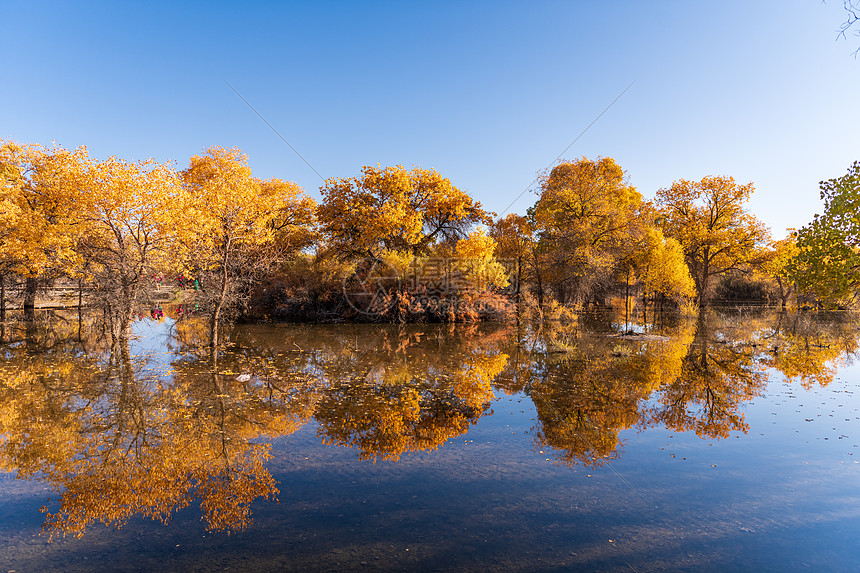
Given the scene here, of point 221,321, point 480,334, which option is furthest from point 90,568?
point 221,321

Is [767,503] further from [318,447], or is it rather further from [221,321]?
[221,321]

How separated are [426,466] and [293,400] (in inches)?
176

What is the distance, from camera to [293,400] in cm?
987

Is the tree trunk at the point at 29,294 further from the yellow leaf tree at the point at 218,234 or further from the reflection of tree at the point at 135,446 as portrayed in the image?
the reflection of tree at the point at 135,446

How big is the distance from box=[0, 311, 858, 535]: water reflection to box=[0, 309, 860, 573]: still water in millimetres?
60

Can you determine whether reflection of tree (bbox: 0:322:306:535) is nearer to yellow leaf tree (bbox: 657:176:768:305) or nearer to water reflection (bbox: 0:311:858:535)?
water reflection (bbox: 0:311:858:535)

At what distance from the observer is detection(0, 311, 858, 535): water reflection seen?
6.08 meters

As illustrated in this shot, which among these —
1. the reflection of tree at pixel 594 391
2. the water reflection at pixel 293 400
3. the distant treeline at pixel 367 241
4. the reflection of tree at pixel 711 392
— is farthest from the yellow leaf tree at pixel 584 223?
the reflection of tree at pixel 711 392

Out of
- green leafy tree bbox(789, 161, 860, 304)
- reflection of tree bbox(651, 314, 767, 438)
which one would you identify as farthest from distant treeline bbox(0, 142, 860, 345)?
reflection of tree bbox(651, 314, 767, 438)

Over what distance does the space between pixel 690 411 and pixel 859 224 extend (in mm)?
7247

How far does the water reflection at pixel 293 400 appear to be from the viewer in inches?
239

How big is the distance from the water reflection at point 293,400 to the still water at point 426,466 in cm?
6

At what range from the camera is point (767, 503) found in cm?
555

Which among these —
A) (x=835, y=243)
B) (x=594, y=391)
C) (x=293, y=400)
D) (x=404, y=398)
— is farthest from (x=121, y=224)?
(x=835, y=243)
